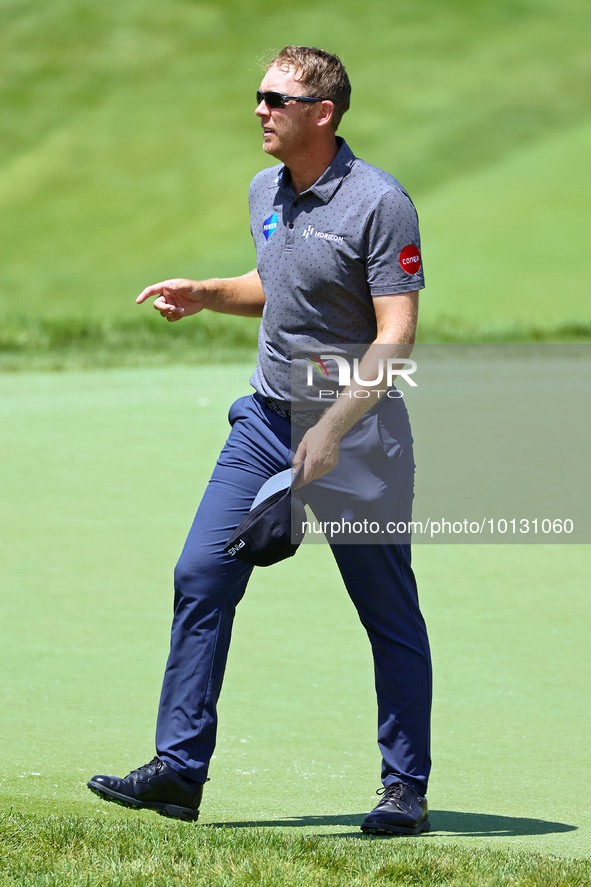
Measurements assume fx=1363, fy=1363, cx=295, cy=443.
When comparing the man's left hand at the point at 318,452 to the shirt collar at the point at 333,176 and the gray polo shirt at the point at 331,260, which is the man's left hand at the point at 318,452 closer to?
the gray polo shirt at the point at 331,260

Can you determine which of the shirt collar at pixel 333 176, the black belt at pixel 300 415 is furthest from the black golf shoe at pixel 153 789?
the shirt collar at pixel 333 176

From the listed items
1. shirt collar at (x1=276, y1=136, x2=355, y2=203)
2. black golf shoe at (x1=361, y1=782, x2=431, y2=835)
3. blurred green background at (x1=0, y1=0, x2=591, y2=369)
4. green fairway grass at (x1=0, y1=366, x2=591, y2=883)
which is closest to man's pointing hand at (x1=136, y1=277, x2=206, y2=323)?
shirt collar at (x1=276, y1=136, x2=355, y2=203)

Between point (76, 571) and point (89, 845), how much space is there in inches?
146

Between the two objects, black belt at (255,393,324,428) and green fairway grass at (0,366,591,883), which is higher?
black belt at (255,393,324,428)

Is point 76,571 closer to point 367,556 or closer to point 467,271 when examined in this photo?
point 367,556

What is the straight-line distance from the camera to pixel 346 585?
3793mm

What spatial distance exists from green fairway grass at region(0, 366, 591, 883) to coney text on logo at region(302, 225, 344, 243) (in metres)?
1.60

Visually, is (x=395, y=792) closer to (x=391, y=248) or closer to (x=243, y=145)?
(x=391, y=248)

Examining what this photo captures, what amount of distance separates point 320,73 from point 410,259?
0.60 m

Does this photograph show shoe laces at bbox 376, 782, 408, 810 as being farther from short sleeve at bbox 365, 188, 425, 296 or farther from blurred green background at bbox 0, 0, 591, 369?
blurred green background at bbox 0, 0, 591, 369

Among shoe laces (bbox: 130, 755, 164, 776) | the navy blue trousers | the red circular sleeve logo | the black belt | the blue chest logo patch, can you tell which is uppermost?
the blue chest logo patch

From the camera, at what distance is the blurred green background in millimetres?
18719

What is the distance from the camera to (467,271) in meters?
18.7

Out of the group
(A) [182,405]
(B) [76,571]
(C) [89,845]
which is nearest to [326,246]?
(C) [89,845]
